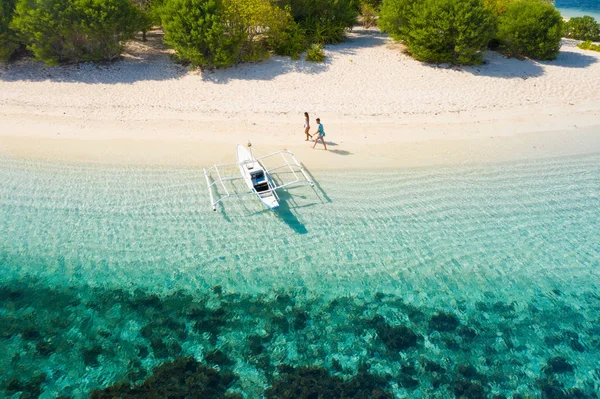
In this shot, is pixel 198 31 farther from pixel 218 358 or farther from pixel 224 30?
pixel 218 358

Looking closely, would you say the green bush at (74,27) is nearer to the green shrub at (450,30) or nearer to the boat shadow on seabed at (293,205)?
the boat shadow on seabed at (293,205)

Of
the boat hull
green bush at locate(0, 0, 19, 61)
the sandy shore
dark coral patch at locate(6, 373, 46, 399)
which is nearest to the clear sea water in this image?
the sandy shore

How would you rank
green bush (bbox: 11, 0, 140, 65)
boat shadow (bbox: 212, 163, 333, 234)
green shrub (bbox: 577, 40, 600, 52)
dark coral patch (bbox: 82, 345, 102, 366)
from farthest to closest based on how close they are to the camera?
1. green shrub (bbox: 577, 40, 600, 52)
2. green bush (bbox: 11, 0, 140, 65)
3. boat shadow (bbox: 212, 163, 333, 234)
4. dark coral patch (bbox: 82, 345, 102, 366)

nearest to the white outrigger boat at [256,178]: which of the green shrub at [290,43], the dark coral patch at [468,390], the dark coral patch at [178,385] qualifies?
the dark coral patch at [178,385]

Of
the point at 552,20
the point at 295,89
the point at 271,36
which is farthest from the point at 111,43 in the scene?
the point at 552,20

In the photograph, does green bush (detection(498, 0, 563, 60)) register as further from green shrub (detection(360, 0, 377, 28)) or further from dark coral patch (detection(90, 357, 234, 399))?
dark coral patch (detection(90, 357, 234, 399))

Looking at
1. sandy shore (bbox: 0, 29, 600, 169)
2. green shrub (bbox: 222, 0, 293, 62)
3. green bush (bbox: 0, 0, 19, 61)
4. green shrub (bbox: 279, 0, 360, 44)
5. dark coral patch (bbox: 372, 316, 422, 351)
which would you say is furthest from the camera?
green shrub (bbox: 279, 0, 360, 44)

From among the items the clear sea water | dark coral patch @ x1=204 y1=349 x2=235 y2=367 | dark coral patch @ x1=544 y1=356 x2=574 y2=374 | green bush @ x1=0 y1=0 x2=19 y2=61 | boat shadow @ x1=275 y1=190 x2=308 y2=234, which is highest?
the clear sea water

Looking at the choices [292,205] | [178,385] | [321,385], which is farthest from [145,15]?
[321,385]
